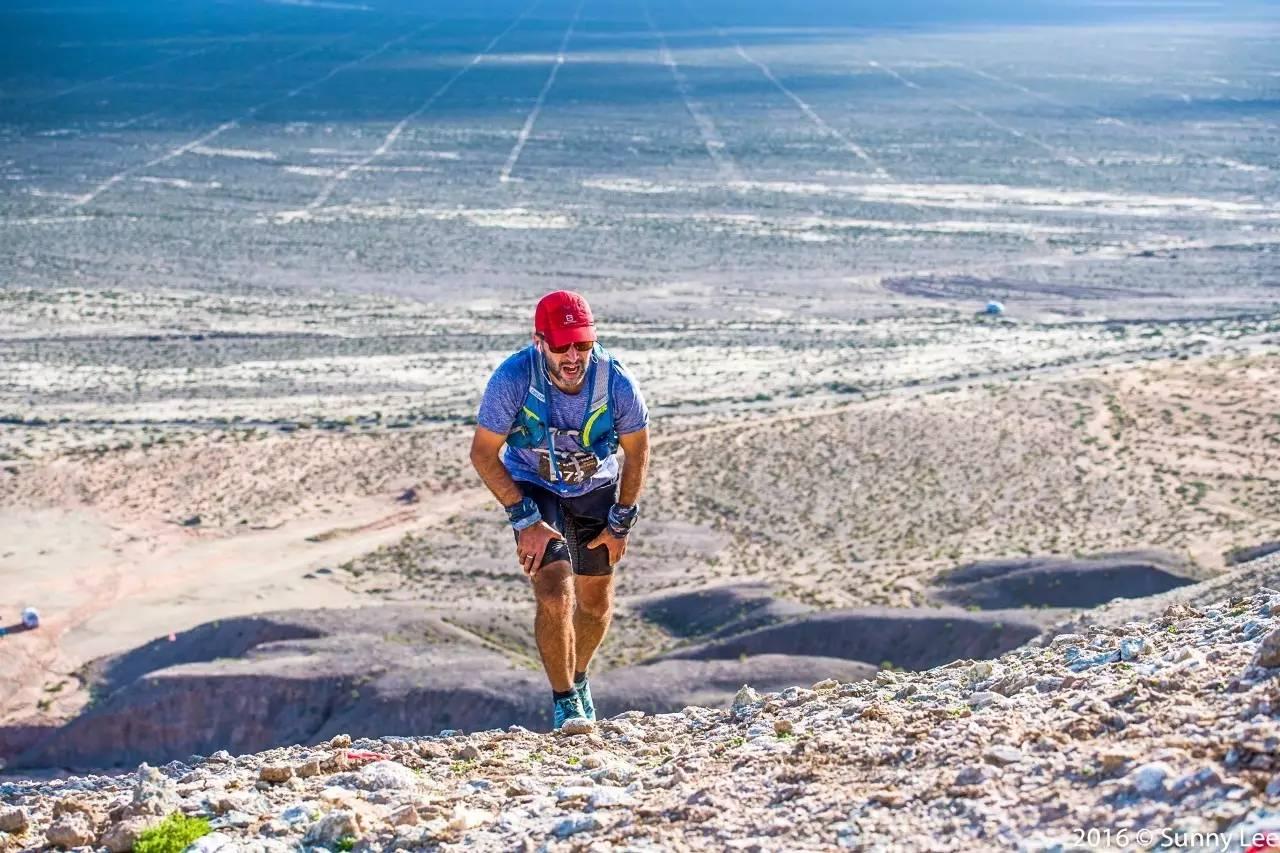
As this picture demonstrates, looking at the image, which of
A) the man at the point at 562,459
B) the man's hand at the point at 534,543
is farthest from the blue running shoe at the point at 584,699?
the man's hand at the point at 534,543

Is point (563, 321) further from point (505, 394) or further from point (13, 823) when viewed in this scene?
point (13, 823)

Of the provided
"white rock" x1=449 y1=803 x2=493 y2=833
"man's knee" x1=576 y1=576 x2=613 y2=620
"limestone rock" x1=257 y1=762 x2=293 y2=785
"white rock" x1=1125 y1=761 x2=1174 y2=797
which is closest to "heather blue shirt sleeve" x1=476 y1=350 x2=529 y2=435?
"man's knee" x1=576 y1=576 x2=613 y2=620

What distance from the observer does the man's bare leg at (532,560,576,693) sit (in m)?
7.30

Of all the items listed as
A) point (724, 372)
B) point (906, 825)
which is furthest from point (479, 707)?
point (724, 372)

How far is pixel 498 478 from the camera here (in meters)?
7.18

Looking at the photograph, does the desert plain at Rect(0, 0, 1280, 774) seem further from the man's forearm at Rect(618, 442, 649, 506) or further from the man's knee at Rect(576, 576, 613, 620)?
the man's forearm at Rect(618, 442, 649, 506)

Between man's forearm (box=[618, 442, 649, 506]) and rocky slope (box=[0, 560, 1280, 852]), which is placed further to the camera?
man's forearm (box=[618, 442, 649, 506])

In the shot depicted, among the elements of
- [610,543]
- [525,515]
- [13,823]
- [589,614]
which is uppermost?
[525,515]

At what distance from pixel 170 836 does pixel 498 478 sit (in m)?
2.07

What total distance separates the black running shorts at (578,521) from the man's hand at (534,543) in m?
0.04

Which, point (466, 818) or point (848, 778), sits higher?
point (848, 778)

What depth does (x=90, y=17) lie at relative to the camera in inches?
4793

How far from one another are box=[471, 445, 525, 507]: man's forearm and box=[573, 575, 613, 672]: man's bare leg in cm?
72

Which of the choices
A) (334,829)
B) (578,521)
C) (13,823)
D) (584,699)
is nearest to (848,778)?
(334,829)
